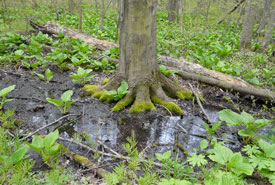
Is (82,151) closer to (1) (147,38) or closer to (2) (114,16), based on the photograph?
(1) (147,38)

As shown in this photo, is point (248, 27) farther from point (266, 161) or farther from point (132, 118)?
point (266, 161)

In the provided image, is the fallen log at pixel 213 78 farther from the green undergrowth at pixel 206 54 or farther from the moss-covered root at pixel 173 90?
the moss-covered root at pixel 173 90

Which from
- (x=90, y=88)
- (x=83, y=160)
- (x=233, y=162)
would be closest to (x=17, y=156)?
(x=83, y=160)

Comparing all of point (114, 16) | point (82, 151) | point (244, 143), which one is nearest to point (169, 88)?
point (244, 143)

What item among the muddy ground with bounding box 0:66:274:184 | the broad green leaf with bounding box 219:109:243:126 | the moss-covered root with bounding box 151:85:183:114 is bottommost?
the muddy ground with bounding box 0:66:274:184

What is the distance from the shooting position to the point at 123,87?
3.76m

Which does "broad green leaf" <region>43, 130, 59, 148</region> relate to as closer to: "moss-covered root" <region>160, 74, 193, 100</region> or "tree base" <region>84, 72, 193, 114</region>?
"tree base" <region>84, 72, 193, 114</region>

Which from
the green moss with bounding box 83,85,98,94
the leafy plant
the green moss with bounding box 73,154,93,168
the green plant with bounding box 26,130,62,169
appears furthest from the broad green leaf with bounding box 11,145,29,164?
the green moss with bounding box 83,85,98,94

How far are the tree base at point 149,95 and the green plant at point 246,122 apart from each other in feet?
3.28

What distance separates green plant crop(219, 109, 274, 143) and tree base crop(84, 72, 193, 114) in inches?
39.4

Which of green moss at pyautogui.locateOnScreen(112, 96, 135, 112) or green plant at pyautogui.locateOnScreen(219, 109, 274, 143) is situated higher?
green plant at pyautogui.locateOnScreen(219, 109, 274, 143)

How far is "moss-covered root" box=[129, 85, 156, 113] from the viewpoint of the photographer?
3.69 metres

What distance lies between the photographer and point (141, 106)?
3.72 metres

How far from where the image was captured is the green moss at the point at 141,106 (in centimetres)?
368
